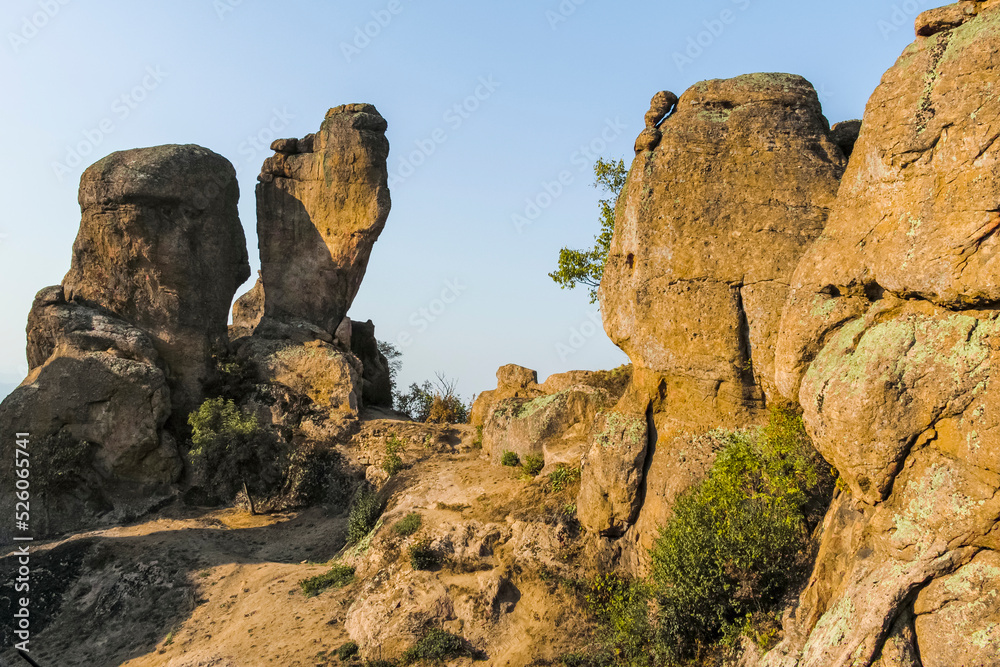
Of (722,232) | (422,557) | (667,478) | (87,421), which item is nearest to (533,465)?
(422,557)

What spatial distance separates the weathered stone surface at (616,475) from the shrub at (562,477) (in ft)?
4.11

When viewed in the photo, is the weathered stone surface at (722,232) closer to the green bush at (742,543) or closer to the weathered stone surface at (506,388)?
the green bush at (742,543)

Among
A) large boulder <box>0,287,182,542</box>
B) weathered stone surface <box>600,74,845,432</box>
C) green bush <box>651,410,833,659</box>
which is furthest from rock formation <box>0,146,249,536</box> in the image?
green bush <box>651,410,833,659</box>

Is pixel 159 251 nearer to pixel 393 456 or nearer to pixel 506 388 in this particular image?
pixel 393 456

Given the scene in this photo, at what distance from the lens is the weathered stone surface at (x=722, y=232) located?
14117 millimetres

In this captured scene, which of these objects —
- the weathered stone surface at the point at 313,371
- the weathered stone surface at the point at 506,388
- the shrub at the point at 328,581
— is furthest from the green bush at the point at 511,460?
the weathered stone surface at the point at 313,371

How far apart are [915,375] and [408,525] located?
11358 millimetres

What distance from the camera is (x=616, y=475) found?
48.8 ft

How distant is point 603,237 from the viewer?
25125 mm

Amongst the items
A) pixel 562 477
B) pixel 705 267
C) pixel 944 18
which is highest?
pixel 944 18

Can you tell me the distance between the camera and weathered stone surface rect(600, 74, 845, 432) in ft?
46.3

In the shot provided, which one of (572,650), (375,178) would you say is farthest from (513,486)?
(375,178)

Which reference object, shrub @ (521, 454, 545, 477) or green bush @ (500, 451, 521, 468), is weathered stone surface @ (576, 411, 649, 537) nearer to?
shrub @ (521, 454, 545, 477)

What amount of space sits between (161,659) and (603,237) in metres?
17.7
